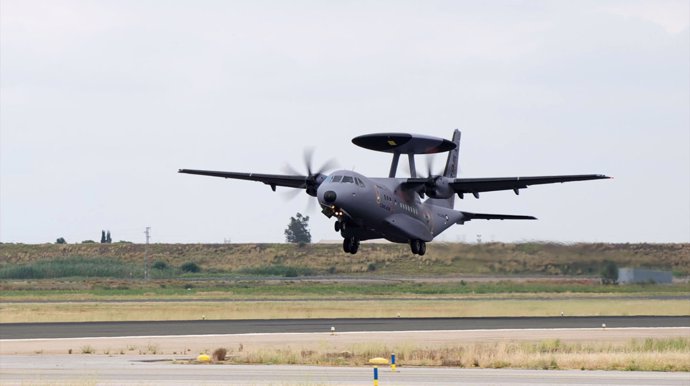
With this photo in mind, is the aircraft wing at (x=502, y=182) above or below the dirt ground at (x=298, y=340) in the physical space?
above

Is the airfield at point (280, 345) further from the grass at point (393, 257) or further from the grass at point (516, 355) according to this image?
the grass at point (393, 257)

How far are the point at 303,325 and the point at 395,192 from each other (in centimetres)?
1529

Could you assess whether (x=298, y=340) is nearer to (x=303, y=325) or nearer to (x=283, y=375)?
(x=303, y=325)

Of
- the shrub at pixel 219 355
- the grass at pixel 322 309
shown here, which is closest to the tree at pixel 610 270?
the grass at pixel 322 309

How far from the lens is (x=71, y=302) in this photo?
82.0 m

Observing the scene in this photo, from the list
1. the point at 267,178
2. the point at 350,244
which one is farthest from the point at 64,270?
the point at 350,244

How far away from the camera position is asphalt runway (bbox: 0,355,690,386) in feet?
113

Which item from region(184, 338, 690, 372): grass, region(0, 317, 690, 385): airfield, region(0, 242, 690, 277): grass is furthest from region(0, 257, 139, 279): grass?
region(184, 338, 690, 372): grass

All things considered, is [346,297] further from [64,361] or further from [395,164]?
[64,361]

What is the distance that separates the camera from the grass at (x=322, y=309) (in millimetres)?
70062

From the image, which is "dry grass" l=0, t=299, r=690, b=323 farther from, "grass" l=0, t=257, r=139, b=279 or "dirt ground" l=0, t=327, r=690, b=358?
"grass" l=0, t=257, r=139, b=279

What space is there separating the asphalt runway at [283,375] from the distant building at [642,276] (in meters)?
28.6

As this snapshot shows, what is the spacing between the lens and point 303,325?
62.5m

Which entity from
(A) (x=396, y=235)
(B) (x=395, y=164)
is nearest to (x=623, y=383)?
(A) (x=396, y=235)
